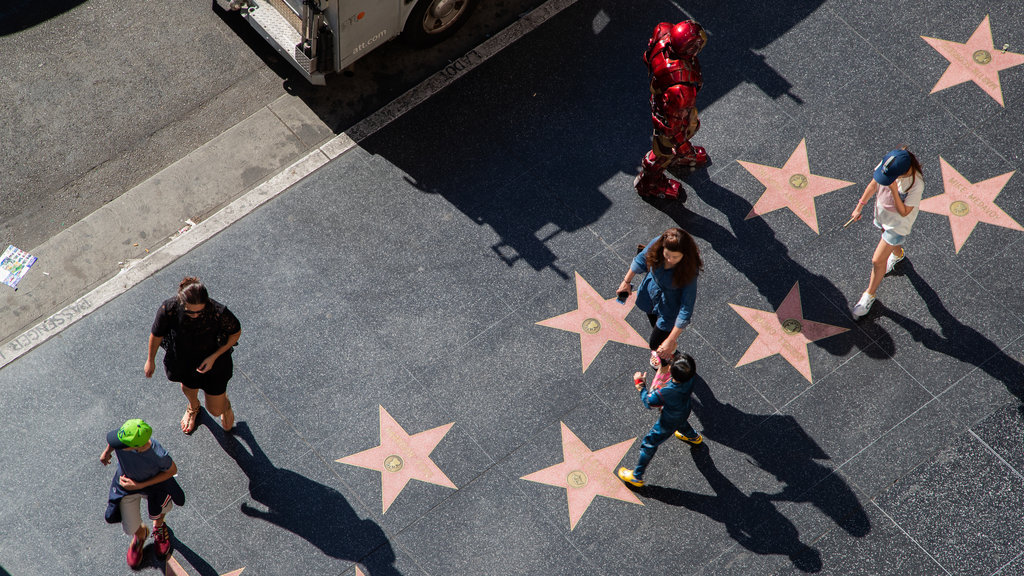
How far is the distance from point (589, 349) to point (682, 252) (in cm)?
174

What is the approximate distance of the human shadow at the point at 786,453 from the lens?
7.66 meters

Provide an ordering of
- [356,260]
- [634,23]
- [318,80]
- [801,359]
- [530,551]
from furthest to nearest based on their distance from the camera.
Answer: [634,23] < [318,80] < [356,260] < [801,359] < [530,551]

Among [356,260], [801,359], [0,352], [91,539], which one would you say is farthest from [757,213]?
[0,352]

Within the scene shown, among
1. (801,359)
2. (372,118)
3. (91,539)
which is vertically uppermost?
(372,118)

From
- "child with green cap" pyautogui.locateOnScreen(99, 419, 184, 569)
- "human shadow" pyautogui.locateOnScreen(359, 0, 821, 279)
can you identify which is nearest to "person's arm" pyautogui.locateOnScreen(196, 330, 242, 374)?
"child with green cap" pyautogui.locateOnScreen(99, 419, 184, 569)

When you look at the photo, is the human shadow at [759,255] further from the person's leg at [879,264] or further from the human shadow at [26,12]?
the human shadow at [26,12]

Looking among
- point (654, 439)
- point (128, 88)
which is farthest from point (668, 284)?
point (128, 88)

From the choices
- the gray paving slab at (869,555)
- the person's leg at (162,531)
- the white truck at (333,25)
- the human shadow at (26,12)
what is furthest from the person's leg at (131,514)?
the human shadow at (26,12)

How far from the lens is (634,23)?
10.2m

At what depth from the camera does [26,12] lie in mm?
10367

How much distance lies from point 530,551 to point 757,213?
381cm

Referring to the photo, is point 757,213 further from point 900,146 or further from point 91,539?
point 91,539

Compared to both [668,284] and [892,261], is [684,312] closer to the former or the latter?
[668,284]

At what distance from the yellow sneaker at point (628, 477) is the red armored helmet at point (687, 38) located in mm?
3436
